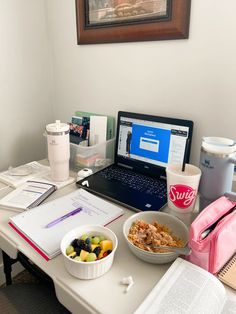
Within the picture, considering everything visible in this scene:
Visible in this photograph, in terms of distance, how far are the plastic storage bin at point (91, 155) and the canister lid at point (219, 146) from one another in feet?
1.71

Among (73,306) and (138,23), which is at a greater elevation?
(138,23)

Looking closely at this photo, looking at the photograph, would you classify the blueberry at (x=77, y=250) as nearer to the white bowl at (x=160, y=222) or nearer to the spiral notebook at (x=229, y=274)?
the white bowl at (x=160, y=222)

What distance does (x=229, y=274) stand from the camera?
0.63 metres

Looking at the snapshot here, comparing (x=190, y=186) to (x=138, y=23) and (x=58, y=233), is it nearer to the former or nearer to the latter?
(x=58, y=233)

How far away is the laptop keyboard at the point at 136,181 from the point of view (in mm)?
975

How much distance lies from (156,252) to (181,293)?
0.12 metres

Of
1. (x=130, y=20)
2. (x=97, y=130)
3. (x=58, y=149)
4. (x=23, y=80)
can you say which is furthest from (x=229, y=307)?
(x=23, y=80)

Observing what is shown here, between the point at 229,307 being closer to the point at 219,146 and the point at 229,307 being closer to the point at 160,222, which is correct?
the point at 160,222

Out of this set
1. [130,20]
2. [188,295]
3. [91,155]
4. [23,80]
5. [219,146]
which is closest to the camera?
[188,295]

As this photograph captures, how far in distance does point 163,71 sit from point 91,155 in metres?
0.48

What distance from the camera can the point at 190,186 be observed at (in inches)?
28.9

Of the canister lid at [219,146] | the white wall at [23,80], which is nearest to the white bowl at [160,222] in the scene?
the canister lid at [219,146]

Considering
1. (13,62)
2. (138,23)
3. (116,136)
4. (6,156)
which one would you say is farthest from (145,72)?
(6,156)

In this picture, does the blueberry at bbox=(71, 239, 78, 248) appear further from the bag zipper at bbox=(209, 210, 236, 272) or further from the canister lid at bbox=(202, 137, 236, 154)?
the canister lid at bbox=(202, 137, 236, 154)
